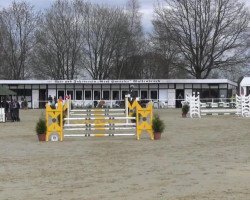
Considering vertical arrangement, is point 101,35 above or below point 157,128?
above

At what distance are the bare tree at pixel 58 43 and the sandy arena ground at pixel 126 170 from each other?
177 ft

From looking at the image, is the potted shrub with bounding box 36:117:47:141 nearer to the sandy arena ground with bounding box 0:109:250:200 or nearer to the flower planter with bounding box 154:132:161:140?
the sandy arena ground with bounding box 0:109:250:200

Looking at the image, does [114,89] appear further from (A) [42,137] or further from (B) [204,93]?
(A) [42,137]

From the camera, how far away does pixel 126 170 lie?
11.2 metres

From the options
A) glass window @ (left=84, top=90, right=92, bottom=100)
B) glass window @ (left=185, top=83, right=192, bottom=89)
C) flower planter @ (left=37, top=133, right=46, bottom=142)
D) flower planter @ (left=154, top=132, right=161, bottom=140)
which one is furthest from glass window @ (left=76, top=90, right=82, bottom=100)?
flower planter @ (left=154, top=132, right=161, bottom=140)

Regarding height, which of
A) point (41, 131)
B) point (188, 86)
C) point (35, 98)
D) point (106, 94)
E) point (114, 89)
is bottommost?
point (41, 131)

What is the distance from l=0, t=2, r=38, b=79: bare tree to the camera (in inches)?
2773

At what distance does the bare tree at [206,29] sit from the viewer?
2399 inches

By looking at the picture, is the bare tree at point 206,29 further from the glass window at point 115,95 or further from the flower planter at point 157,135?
the flower planter at point 157,135

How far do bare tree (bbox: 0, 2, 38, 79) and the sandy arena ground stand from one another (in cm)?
5466

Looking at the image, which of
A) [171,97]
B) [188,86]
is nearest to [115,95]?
[171,97]

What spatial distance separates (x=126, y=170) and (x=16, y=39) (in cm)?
6350

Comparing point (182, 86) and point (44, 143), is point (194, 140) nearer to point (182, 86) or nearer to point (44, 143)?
point (44, 143)

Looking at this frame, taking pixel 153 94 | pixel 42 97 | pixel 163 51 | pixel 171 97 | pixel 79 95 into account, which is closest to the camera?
pixel 171 97
